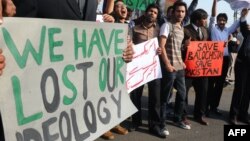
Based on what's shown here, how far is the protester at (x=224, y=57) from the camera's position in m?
6.25

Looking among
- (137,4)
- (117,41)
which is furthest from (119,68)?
(137,4)

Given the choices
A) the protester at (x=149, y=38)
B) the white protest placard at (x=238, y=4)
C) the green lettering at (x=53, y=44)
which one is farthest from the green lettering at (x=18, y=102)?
the white protest placard at (x=238, y=4)

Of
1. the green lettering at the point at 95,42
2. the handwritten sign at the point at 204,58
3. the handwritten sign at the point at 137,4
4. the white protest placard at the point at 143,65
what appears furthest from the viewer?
the handwritten sign at the point at 137,4

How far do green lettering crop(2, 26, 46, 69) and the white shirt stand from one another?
453cm

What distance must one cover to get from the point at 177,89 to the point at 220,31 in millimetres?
1366

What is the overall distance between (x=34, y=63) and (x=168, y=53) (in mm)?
3552

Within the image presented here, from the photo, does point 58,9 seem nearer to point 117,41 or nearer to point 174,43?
point 117,41

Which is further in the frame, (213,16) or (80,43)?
(213,16)

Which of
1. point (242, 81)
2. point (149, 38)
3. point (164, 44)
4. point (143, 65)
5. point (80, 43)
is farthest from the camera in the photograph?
point (242, 81)

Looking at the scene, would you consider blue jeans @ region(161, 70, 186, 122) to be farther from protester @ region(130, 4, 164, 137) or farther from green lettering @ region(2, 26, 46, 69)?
green lettering @ region(2, 26, 46, 69)

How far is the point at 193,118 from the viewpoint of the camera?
6.31 meters

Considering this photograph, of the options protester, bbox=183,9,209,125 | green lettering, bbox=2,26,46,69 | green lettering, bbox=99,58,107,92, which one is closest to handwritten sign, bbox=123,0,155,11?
protester, bbox=183,9,209,125

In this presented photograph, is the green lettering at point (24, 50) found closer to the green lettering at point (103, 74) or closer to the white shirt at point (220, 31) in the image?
the green lettering at point (103, 74)

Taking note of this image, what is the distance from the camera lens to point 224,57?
635 centimetres
